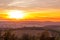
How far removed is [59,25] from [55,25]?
258 mm

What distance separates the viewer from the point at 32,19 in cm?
1155

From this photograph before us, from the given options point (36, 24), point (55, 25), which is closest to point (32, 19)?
point (36, 24)

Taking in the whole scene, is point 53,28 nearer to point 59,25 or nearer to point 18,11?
point 59,25

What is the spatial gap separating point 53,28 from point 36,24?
34.2 inches

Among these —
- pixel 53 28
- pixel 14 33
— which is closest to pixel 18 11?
pixel 14 33

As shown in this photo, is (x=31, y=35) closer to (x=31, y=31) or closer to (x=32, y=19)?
(x=31, y=31)

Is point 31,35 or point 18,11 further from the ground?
point 18,11

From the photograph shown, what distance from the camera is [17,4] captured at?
36.7 ft

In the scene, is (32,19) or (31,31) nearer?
(31,31)

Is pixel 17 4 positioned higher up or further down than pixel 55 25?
higher up

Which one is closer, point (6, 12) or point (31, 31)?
point (31, 31)

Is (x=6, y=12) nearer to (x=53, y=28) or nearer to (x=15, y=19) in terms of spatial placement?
(x=15, y=19)

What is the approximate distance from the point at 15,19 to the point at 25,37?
98 centimetres

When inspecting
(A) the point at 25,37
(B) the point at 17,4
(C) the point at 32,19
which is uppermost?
(B) the point at 17,4
